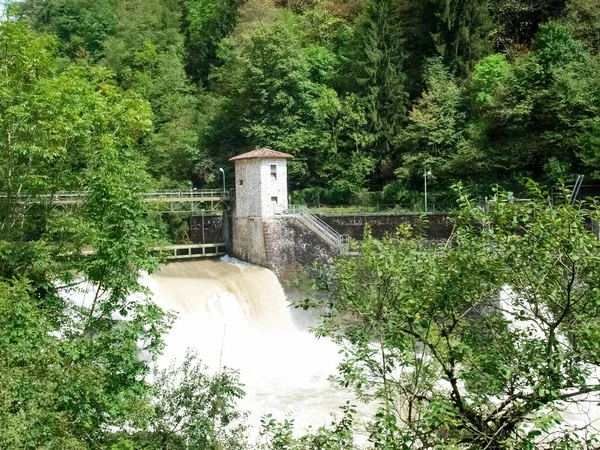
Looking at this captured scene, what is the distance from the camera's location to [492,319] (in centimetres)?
495

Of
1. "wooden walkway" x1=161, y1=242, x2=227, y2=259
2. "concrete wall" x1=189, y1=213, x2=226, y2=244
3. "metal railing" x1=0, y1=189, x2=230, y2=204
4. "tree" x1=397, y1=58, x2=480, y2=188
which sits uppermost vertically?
"tree" x1=397, y1=58, x2=480, y2=188

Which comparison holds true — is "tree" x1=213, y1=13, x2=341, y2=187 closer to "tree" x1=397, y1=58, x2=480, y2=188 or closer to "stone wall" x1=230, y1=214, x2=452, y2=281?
"tree" x1=397, y1=58, x2=480, y2=188

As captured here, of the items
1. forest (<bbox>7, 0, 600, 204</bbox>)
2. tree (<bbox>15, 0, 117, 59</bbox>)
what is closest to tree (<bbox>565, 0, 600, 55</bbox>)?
forest (<bbox>7, 0, 600, 204</bbox>)

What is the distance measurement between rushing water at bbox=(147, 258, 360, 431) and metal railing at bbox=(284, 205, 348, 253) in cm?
234

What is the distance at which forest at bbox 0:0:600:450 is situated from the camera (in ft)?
15.1

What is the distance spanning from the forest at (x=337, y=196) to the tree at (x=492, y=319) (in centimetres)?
2

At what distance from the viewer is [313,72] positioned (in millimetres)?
31453

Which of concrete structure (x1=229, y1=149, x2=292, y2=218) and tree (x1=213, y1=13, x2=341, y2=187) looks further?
tree (x1=213, y1=13, x2=341, y2=187)

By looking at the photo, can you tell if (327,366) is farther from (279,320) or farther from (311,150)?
(311,150)

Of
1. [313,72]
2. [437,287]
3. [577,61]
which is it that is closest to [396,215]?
[577,61]

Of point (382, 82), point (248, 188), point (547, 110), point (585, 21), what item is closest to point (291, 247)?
point (248, 188)

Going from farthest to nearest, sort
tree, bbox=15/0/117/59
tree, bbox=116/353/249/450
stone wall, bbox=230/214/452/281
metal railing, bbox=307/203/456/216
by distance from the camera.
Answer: tree, bbox=15/0/117/59
metal railing, bbox=307/203/456/216
stone wall, bbox=230/214/452/281
tree, bbox=116/353/249/450

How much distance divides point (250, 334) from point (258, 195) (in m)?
6.27

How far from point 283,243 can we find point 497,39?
15141 millimetres
